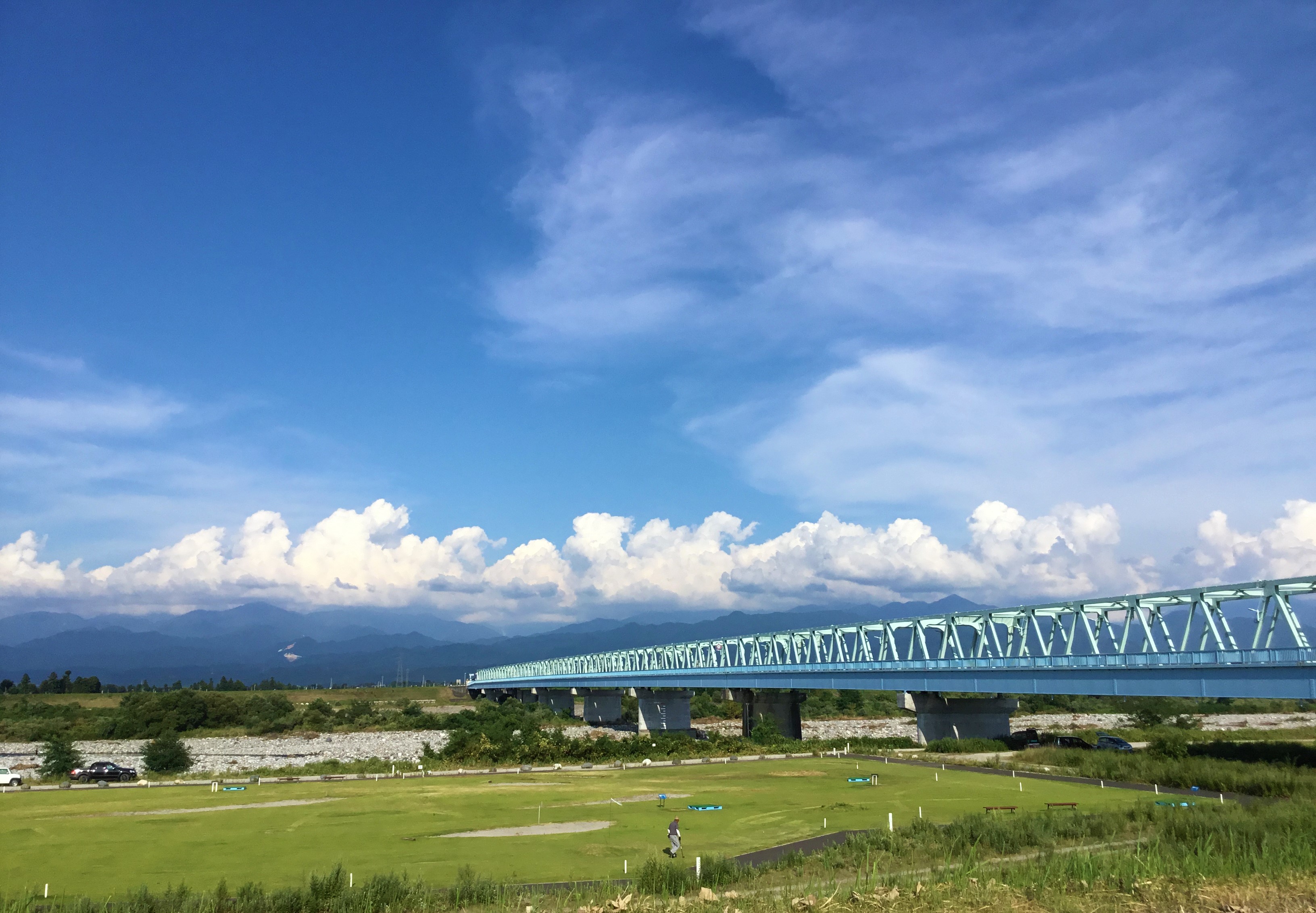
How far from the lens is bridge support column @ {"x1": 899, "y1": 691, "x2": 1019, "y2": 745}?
80.5 m

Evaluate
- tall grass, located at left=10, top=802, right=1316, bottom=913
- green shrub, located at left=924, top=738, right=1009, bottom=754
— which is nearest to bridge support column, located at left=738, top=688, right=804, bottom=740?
green shrub, located at left=924, top=738, right=1009, bottom=754

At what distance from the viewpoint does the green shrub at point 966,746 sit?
251 feet

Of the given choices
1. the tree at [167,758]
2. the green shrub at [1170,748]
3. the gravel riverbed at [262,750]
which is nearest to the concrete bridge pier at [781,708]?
the gravel riverbed at [262,750]

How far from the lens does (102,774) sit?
65250 millimetres

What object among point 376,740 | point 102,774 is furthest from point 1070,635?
point 376,740

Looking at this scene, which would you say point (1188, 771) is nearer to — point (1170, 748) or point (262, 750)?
point (1170, 748)

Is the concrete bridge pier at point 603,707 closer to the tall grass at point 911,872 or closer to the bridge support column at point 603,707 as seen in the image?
the bridge support column at point 603,707

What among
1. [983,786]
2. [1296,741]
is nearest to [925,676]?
[983,786]

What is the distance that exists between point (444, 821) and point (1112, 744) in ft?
183

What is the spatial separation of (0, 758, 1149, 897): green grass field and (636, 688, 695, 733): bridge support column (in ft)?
198

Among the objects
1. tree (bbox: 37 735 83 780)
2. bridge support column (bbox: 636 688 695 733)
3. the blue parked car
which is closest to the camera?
tree (bbox: 37 735 83 780)

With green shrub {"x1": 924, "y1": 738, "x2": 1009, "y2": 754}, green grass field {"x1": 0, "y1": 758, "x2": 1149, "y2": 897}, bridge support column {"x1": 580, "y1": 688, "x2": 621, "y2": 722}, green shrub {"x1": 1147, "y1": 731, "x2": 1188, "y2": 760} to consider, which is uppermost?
green grass field {"x1": 0, "y1": 758, "x2": 1149, "y2": 897}

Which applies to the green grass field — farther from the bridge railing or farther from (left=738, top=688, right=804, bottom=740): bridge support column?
(left=738, top=688, right=804, bottom=740): bridge support column

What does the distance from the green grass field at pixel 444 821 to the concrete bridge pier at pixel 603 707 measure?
91.9m
